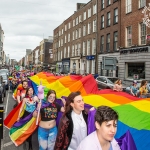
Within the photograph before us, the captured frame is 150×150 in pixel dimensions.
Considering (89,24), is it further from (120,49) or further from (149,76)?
(149,76)

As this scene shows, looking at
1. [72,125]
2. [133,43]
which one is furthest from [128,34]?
[72,125]

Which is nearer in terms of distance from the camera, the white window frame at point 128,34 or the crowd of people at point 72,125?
the crowd of people at point 72,125

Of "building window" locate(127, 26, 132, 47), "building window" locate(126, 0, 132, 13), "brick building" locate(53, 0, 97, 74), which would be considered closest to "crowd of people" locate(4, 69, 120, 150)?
"building window" locate(127, 26, 132, 47)

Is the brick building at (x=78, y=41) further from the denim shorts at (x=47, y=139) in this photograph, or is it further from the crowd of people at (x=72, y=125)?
the denim shorts at (x=47, y=139)

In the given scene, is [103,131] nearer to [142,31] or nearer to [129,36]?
[142,31]

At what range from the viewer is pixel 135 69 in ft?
80.1

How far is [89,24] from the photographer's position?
128ft

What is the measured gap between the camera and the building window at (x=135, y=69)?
23.1 meters

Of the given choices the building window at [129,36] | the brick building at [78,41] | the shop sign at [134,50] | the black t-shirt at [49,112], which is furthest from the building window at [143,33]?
the black t-shirt at [49,112]

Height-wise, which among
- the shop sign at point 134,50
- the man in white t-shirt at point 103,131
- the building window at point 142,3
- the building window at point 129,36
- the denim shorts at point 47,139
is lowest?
the denim shorts at point 47,139

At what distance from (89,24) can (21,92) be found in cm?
3274

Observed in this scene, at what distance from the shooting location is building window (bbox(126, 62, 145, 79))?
75.8 feet

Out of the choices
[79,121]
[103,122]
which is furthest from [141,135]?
[103,122]

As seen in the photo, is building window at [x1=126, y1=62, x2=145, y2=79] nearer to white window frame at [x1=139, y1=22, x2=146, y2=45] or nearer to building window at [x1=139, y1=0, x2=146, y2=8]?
white window frame at [x1=139, y1=22, x2=146, y2=45]
